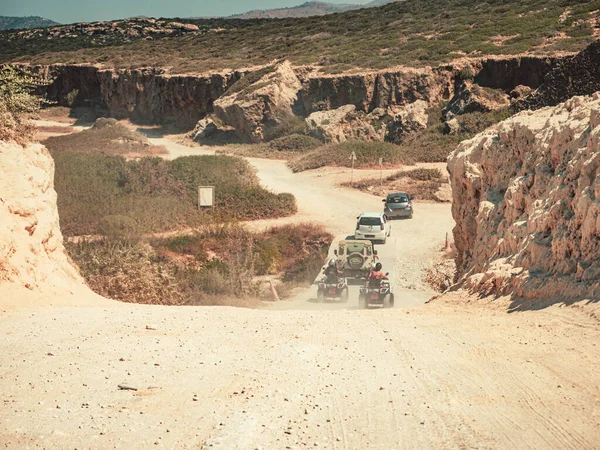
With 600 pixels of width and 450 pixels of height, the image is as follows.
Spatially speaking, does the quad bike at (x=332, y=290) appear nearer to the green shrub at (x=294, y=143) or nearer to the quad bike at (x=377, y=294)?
the quad bike at (x=377, y=294)

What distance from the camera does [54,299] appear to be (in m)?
10.8

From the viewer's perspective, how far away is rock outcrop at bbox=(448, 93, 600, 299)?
8.09m

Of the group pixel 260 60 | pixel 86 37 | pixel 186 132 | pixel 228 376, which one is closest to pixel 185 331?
pixel 228 376

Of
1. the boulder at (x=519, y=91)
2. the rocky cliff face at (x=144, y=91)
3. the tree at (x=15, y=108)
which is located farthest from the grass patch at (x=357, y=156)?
the tree at (x=15, y=108)

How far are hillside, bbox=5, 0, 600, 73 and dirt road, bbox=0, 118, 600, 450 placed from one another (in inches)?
1948

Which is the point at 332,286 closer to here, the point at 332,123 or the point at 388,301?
the point at 388,301

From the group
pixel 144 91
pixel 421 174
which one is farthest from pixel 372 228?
pixel 144 91

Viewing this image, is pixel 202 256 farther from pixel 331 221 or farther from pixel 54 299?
pixel 54 299

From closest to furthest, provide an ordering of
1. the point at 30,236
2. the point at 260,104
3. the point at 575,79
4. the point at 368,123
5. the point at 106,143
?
1. the point at 30,236
2. the point at 575,79
3. the point at 106,143
4. the point at 368,123
5. the point at 260,104

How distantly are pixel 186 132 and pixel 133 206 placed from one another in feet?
117

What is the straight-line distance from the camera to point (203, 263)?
2428 cm

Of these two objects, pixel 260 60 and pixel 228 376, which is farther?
pixel 260 60

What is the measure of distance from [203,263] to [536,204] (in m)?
15.9

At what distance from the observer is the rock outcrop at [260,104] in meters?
56.9
